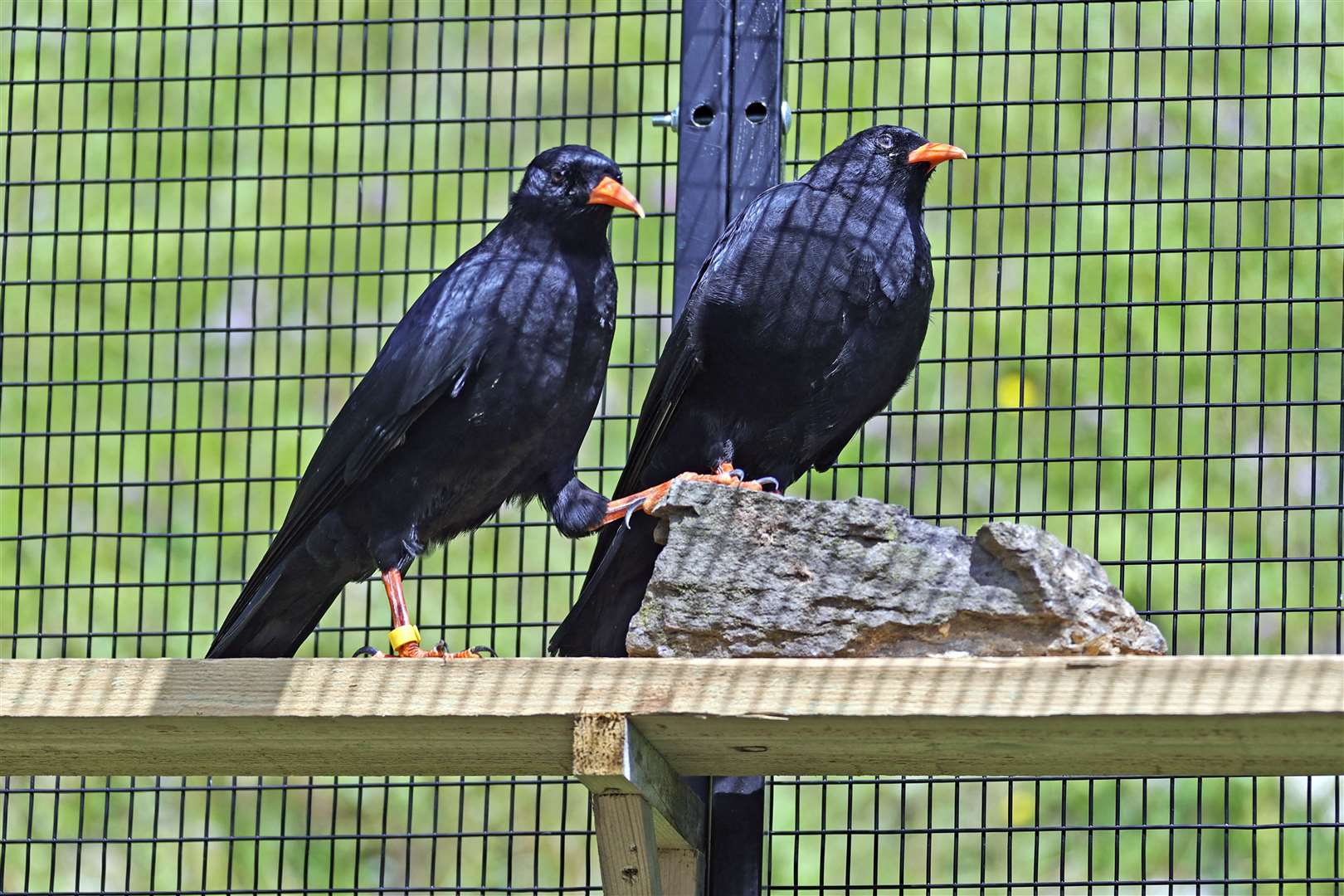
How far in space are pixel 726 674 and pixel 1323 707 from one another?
0.59 m

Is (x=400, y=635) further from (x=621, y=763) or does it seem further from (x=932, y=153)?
(x=932, y=153)

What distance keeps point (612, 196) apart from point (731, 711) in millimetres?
968

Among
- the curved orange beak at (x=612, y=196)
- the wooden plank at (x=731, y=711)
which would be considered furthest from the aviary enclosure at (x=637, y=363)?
the wooden plank at (x=731, y=711)

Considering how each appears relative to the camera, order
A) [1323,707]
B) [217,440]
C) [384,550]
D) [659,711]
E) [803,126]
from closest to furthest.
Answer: [1323,707], [659,711], [384,550], [803,126], [217,440]

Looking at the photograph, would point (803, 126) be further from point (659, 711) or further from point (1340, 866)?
point (659, 711)

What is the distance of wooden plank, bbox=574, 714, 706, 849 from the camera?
196 cm

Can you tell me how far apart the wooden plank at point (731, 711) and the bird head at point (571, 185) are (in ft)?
2.85

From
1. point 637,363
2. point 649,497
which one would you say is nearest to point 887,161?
point 649,497

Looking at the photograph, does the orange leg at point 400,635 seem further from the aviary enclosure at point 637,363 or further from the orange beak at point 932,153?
the aviary enclosure at point 637,363

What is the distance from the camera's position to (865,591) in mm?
2133

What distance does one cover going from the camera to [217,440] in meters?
5.15

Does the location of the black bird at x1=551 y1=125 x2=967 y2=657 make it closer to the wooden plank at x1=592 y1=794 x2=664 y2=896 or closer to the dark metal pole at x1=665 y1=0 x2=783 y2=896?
the dark metal pole at x1=665 y1=0 x2=783 y2=896

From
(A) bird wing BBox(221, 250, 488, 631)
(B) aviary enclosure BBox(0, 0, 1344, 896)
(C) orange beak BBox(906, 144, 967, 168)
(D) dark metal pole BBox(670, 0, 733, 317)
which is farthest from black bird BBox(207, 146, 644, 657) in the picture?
(B) aviary enclosure BBox(0, 0, 1344, 896)

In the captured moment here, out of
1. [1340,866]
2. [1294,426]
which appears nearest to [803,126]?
[1294,426]
